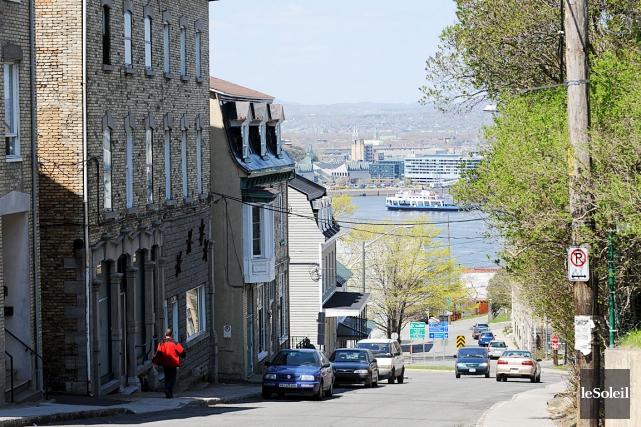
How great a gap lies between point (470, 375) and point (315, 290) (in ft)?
31.3

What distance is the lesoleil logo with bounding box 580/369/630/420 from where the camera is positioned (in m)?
16.0

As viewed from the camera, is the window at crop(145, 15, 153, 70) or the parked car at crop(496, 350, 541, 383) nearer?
the window at crop(145, 15, 153, 70)

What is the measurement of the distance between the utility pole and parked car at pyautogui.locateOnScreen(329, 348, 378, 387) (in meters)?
19.1

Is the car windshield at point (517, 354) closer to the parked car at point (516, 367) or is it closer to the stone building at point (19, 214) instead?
the parked car at point (516, 367)

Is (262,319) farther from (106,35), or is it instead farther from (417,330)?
(417,330)

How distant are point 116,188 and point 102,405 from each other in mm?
6295

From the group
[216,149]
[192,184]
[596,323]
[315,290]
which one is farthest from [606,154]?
[315,290]

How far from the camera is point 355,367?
3556 cm

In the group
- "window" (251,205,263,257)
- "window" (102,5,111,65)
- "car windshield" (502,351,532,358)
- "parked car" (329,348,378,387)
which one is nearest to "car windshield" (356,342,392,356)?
"parked car" (329,348,378,387)

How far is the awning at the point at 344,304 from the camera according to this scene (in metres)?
56.3

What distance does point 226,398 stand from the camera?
27.7 metres

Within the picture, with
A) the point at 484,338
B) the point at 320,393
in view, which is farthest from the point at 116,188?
the point at 484,338

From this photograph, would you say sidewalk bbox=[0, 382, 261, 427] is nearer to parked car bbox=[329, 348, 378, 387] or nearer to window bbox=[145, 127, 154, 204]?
parked car bbox=[329, 348, 378, 387]

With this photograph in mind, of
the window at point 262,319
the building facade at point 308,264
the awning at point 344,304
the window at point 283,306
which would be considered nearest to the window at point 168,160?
the window at point 262,319
